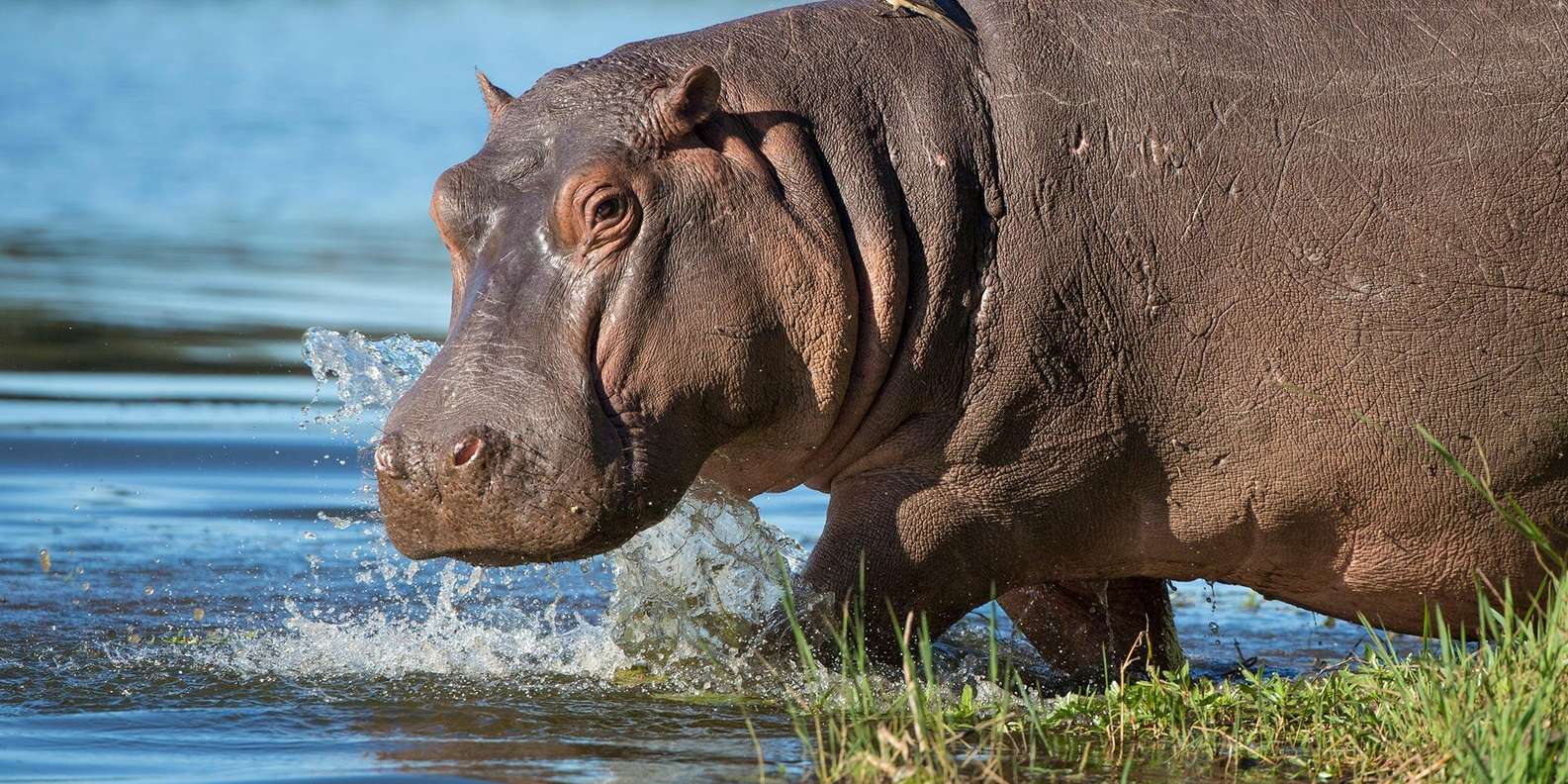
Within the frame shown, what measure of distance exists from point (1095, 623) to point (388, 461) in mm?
1867

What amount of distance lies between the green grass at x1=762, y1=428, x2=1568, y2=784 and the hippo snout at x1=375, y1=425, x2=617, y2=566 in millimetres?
510

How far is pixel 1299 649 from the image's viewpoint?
5820 millimetres

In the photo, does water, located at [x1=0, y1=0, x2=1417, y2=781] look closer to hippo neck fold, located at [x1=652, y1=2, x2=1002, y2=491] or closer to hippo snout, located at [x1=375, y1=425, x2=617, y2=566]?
hippo snout, located at [x1=375, y1=425, x2=617, y2=566]

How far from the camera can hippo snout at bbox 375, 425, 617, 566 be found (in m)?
3.87

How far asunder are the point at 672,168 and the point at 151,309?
24.8 ft

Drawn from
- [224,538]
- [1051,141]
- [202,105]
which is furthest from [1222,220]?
[202,105]

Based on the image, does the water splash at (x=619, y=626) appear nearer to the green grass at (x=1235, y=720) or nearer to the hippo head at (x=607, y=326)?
the green grass at (x=1235, y=720)

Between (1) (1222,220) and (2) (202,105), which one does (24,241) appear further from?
(1) (1222,220)

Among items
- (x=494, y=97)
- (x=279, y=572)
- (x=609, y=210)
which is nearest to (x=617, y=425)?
(x=609, y=210)

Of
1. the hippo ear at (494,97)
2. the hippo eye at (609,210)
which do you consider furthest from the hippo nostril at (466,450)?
the hippo ear at (494,97)

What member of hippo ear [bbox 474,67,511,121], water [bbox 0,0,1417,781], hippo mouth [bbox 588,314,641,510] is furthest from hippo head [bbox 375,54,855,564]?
water [bbox 0,0,1417,781]

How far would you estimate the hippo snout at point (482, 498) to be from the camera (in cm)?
387

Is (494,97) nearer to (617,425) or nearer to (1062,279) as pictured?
(617,425)

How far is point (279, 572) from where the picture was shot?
20.9 ft
